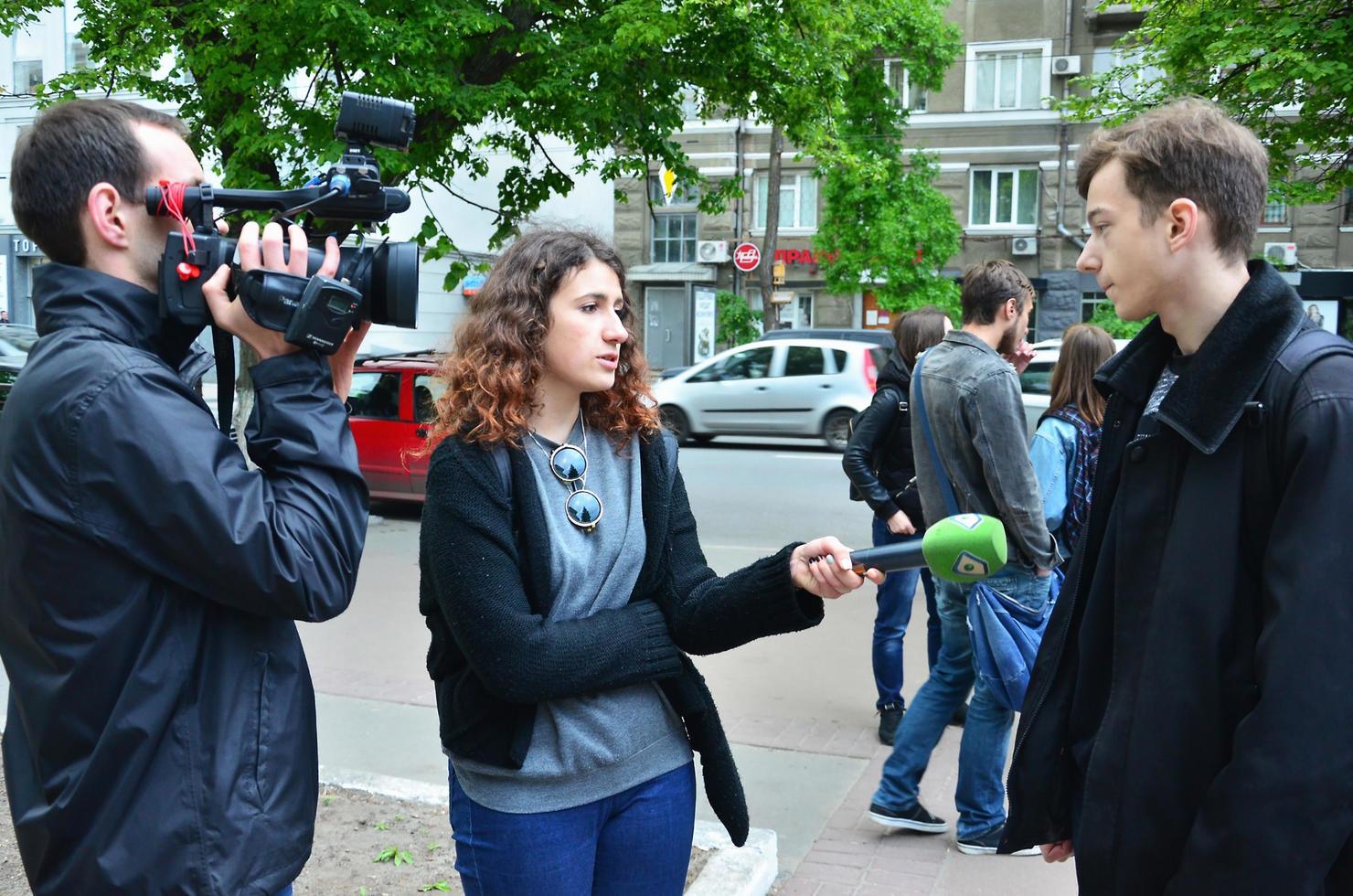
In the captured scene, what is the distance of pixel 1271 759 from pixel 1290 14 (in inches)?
374

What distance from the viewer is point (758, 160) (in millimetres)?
30047

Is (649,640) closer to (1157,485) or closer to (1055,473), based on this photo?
(1157,485)

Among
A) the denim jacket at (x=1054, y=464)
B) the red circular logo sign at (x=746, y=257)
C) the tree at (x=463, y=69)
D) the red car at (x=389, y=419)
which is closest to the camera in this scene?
the denim jacket at (x=1054, y=464)

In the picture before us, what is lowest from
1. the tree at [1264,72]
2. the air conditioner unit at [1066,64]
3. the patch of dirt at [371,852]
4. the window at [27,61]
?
the patch of dirt at [371,852]

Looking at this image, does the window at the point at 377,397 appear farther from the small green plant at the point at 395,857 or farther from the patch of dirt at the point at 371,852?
the small green plant at the point at 395,857

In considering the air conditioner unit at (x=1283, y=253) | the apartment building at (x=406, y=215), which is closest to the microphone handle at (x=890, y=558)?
the apartment building at (x=406, y=215)

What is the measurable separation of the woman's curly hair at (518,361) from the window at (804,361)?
14.5m

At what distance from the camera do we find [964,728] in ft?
14.0

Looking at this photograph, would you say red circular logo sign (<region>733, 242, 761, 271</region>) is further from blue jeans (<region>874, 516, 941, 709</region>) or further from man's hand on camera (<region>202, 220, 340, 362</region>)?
man's hand on camera (<region>202, 220, 340, 362</region>)

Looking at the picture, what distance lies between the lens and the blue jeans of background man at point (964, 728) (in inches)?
163

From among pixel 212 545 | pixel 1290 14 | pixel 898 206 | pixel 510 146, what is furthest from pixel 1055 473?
pixel 898 206

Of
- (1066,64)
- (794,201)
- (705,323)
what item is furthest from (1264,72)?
(794,201)

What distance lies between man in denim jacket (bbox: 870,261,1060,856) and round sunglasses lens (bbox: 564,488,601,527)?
2078 millimetres

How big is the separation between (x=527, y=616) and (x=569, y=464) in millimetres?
341
